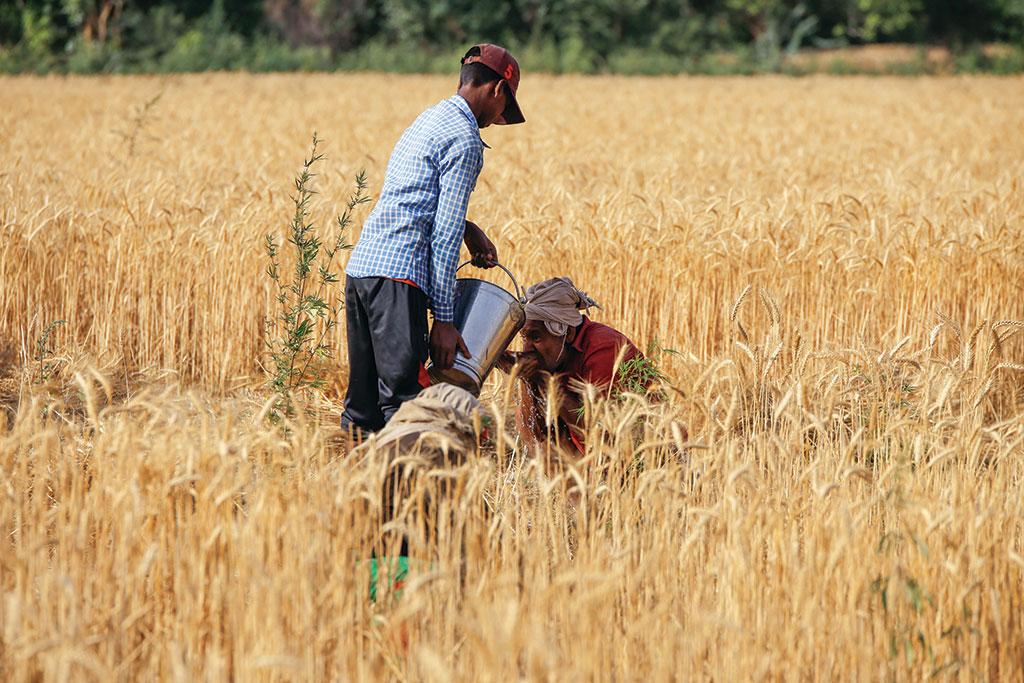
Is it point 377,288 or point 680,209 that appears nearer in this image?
point 377,288

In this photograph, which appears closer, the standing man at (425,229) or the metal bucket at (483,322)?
the standing man at (425,229)

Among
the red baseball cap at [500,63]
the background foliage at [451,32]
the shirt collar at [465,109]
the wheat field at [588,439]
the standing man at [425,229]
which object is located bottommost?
the wheat field at [588,439]

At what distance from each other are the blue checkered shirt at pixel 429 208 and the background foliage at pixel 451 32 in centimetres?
2668

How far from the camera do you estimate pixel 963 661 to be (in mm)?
2676

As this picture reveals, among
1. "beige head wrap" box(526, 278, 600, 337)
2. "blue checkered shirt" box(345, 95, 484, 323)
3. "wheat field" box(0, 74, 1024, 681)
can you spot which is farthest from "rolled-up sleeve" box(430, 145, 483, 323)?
"wheat field" box(0, 74, 1024, 681)

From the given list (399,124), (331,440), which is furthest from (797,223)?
(399,124)

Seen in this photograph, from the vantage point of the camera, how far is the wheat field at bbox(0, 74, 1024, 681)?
260 cm

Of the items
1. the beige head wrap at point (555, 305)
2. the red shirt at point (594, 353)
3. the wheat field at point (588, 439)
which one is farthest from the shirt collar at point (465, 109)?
the wheat field at point (588, 439)

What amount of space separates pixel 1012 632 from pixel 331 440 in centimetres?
259

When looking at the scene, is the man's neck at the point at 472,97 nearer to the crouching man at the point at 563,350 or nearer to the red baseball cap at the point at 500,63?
the red baseball cap at the point at 500,63

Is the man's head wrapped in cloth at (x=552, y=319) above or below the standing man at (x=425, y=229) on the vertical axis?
below

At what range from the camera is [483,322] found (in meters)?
4.00

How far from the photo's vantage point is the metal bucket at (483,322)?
397 centimetres

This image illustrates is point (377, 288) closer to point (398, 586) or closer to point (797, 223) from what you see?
point (398, 586)
